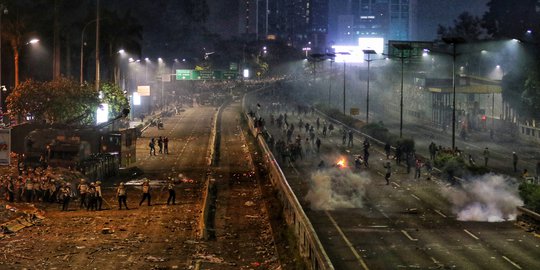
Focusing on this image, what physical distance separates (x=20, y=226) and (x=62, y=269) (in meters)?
8.47

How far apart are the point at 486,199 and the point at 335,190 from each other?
7923 mm

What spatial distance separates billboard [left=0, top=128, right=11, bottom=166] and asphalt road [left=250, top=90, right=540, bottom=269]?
13.4 meters

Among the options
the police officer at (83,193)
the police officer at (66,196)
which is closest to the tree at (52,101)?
the police officer at (66,196)

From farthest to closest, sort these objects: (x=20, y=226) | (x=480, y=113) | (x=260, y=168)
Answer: (x=480, y=113) < (x=260, y=168) < (x=20, y=226)

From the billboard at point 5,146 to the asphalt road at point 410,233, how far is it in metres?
13.4

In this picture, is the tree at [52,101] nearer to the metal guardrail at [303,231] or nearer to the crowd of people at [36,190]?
the crowd of people at [36,190]

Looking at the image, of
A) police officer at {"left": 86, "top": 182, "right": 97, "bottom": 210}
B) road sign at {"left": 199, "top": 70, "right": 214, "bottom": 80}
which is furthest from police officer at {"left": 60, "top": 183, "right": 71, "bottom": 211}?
road sign at {"left": 199, "top": 70, "right": 214, "bottom": 80}

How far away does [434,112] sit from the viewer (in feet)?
368

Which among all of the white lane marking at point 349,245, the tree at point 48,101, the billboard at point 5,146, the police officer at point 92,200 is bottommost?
the white lane marking at point 349,245

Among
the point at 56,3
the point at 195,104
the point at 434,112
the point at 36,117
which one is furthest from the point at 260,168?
the point at 195,104

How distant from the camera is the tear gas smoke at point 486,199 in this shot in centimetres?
3618

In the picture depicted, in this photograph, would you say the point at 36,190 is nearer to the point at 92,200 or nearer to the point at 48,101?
the point at 92,200

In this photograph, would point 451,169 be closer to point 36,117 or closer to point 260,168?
point 260,168

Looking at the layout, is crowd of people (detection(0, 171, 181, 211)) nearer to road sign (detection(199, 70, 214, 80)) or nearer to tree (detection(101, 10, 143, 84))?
tree (detection(101, 10, 143, 84))
